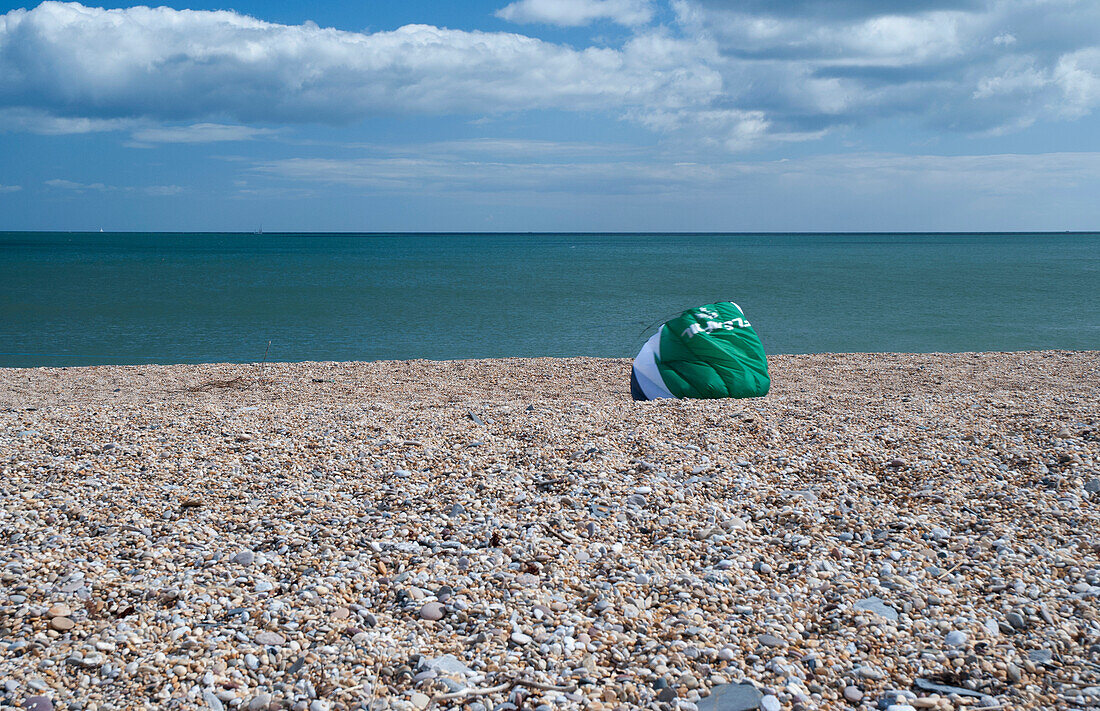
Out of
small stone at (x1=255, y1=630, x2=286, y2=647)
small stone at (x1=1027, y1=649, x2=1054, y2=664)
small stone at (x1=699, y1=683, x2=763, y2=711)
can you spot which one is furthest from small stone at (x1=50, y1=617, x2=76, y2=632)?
small stone at (x1=1027, y1=649, x2=1054, y2=664)

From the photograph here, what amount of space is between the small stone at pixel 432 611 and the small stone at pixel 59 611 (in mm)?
1409

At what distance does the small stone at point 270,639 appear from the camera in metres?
3.05

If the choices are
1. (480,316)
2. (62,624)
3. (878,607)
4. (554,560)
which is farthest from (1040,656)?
(480,316)

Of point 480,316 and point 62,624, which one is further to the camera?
point 480,316

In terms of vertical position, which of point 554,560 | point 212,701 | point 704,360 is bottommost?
point 212,701

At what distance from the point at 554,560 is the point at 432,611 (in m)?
0.68

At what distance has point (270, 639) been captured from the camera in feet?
10.1

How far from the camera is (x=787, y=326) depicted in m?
20.5

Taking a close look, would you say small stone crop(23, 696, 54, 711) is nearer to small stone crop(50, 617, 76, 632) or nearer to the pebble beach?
the pebble beach

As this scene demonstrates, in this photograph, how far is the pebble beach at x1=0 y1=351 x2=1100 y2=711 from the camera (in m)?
2.85

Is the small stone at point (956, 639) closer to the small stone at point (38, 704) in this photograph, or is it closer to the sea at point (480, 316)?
the small stone at point (38, 704)

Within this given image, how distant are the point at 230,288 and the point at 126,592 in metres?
33.3

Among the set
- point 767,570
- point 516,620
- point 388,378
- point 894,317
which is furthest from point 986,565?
point 894,317

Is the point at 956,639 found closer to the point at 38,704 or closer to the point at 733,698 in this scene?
the point at 733,698
